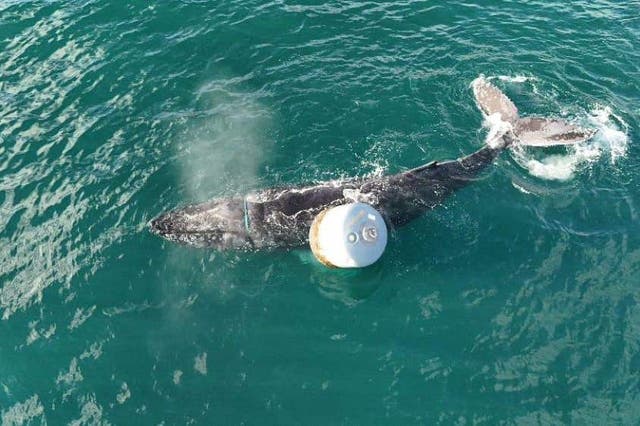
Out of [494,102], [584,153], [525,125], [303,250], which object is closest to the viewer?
[303,250]

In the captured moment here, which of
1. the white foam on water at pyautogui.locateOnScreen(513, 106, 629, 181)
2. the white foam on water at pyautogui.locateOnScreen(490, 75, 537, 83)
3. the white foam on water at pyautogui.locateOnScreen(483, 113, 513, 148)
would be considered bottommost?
the white foam on water at pyautogui.locateOnScreen(513, 106, 629, 181)

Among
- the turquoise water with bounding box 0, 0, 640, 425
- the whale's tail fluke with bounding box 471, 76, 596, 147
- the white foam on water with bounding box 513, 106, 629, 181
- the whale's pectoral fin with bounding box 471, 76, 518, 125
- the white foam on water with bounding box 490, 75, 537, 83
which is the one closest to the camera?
the turquoise water with bounding box 0, 0, 640, 425

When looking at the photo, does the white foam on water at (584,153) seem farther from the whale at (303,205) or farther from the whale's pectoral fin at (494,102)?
the whale's pectoral fin at (494,102)

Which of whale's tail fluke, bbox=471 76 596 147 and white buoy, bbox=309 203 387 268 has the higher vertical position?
white buoy, bbox=309 203 387 268

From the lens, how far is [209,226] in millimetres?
18531

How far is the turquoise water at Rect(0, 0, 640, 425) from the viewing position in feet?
50.0

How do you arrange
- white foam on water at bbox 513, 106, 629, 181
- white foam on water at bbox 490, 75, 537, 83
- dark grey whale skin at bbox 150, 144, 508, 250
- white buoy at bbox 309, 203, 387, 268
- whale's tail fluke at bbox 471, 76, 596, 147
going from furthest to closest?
1. white foam on water at bbox 490, 75, 537, 83
2. whale's tail fluke at bbox 471, 76, 596, 147
3. white foam on water at bbox 513, 106, 629, 181
4. dark grey whale skin at bbox 150, 144, 508, 250
5. white buoy at bbox 309, 203, 387, 268

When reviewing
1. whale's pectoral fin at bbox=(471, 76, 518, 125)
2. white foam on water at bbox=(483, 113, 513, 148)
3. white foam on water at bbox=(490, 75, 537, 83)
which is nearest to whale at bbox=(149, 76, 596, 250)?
white foam on water at bbox=(483, 113, 513, 148)

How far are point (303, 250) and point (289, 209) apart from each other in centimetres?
159

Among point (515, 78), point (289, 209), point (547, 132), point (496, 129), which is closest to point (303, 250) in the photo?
point (289, 209)

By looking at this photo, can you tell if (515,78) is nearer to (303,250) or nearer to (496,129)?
(496,129)

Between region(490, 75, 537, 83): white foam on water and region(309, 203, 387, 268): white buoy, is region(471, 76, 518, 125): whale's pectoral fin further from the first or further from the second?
region(309, 203, 387, 268): white buoy

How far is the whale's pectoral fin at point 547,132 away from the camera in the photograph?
21422 millimetres

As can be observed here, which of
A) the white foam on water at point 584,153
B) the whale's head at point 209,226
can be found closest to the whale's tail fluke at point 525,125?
the white foam on water at point 584,153
